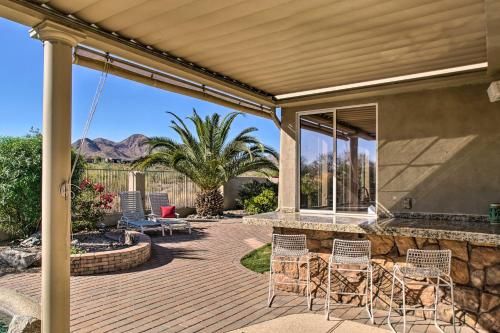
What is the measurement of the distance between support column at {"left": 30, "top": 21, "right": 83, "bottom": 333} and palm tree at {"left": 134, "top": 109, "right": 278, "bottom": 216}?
1222 centimetres

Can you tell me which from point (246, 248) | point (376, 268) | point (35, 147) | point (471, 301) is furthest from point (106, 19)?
point (35, 147)

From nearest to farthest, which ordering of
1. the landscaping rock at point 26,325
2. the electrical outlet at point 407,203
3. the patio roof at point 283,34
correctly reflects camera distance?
the patio roof at point 283,34 → the landscaping rock at point 26,325 → the electrical outlet at point 407,203

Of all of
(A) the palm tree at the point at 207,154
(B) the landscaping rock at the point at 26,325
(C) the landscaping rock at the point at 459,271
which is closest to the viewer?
(B) the landscaping rock at the point at 26,325

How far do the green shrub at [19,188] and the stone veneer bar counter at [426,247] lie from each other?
22.7 ft

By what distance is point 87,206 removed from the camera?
35.4 feet

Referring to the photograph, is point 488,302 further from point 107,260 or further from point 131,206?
point 131,206

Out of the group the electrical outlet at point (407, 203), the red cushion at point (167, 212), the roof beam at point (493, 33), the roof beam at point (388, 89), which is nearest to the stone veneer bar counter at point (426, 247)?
the electrical outlet at point (407, 203)

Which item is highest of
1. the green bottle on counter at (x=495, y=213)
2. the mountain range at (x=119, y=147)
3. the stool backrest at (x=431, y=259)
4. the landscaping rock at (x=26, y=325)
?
the mountain range at (x=119, y=147)

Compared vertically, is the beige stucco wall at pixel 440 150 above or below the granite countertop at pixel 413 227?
above

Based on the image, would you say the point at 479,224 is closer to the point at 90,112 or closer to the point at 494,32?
the point at 494,32

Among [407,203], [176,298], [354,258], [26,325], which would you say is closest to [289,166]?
[407,203]

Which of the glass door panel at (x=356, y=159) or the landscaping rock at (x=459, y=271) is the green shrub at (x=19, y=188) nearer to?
the glass door panel at (x=356, y=159)

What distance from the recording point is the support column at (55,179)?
3463 mm

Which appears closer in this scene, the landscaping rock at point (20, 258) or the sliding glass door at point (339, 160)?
the sliding glass door at point (339, 160)
